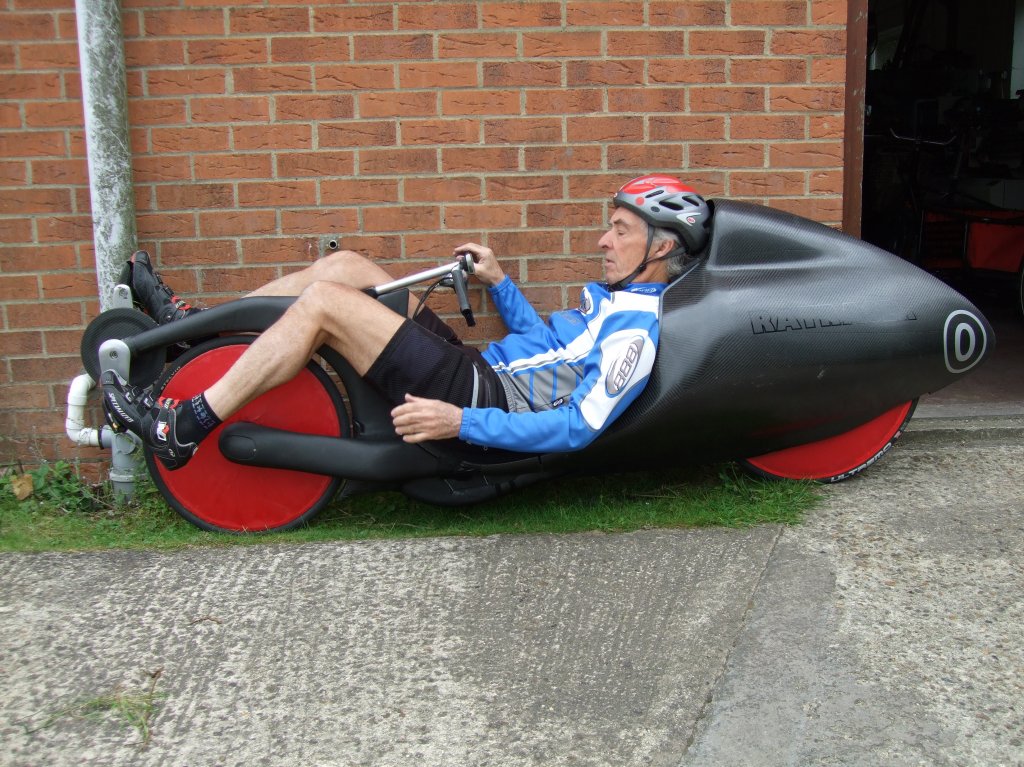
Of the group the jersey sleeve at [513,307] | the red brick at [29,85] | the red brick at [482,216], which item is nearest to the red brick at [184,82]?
the red brick at [29,85]

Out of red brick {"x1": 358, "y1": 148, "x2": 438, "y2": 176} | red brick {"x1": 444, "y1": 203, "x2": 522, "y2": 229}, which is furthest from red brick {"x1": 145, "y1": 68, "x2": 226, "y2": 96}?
red brick {"x1": 444, "y1": 203, "x2": 522, "y2": 229}

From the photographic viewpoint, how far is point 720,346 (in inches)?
137

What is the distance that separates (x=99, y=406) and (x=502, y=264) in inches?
68.0

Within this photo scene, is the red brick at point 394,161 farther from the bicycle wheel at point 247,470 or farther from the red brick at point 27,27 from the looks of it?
the red brick at point 27,27

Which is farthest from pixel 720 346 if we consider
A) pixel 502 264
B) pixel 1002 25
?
pixel 1002 25

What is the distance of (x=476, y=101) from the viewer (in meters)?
4.08

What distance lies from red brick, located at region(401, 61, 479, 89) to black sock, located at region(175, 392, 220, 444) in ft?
Result: 4.98

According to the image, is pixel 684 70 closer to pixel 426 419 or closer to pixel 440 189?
pixel 440 189

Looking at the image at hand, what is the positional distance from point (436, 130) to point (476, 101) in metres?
0.19

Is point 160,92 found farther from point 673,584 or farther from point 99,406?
point 673,584

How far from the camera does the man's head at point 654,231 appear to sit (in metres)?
3.62

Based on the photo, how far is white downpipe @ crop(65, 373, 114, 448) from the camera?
385 centimetres

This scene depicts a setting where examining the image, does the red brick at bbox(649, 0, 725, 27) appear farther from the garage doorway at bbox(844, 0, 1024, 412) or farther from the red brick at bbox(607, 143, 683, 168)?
the garage doorway at bbox(844, 0, 1024, 412)

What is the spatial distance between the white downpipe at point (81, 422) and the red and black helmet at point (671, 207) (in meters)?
2.09
